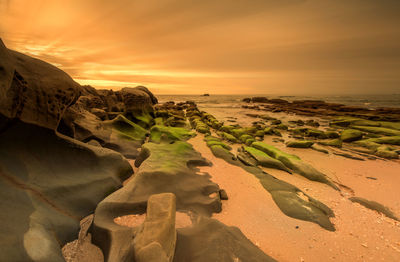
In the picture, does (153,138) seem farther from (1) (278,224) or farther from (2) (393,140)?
(2) (393,140)

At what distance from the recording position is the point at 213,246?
89.5 inches

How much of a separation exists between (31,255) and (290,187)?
16.7 ft

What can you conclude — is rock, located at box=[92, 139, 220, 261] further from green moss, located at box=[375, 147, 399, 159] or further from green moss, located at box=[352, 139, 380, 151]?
green moss, located at box=[352, 139, 380, 151]

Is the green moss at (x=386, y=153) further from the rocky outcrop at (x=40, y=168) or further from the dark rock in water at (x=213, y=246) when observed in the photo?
the rocky outcrop at (x=40, y=168)

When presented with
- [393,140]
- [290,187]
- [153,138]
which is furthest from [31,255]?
[393,140]

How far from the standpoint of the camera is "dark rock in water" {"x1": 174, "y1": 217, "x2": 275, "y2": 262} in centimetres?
217

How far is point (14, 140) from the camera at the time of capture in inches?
126

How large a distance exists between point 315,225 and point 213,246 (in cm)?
229

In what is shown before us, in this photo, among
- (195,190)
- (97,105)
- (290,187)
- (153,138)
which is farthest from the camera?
(97,105)

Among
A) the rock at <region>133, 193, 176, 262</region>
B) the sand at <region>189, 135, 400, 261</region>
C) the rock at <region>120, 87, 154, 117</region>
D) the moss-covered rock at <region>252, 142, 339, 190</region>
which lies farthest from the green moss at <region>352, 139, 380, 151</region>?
the rock at <region>120, 87, 154, 117</region>

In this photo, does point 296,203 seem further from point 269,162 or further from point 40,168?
point 40,168

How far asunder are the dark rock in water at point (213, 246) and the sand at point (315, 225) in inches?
21.8

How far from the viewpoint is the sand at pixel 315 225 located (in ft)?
8.95

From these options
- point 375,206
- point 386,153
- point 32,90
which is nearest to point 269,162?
point 375,206
